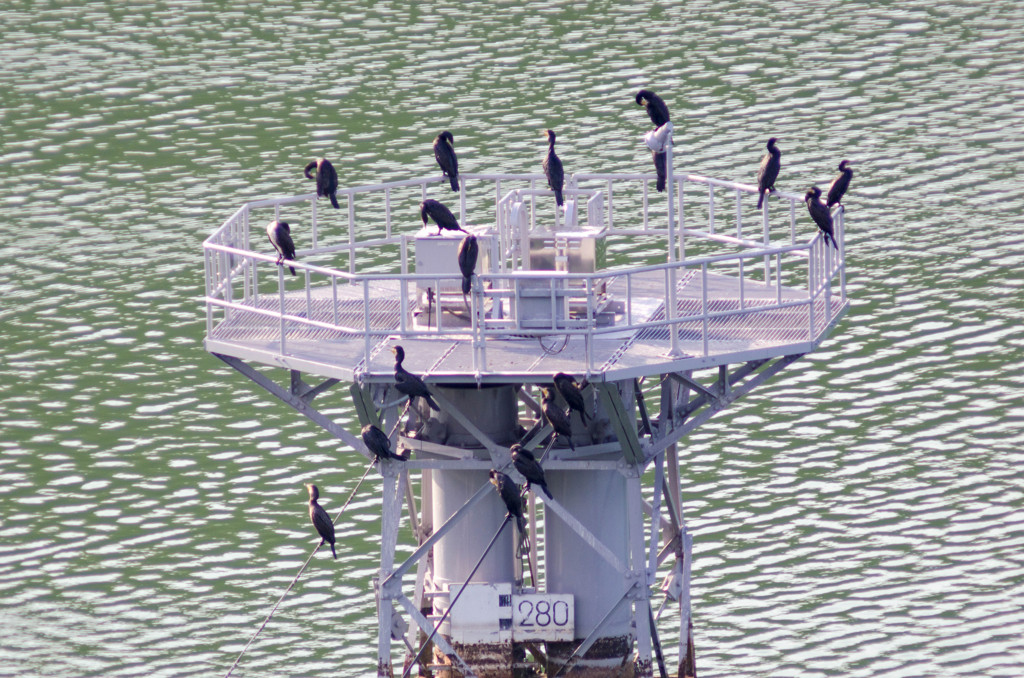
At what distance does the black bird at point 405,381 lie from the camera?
29.0 metres

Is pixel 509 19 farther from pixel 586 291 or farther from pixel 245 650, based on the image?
pixel 586 291

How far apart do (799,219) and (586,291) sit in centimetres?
2904

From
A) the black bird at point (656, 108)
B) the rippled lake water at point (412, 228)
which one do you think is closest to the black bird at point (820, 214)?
the black bird at point (656, 108)

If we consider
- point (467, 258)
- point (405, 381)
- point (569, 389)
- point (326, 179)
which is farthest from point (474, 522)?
point (326, 179)

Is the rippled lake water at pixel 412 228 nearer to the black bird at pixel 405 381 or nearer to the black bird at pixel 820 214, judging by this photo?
the black bird at pixel 820 214

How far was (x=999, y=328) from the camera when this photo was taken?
166ft

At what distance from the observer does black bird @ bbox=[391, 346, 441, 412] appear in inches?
1142

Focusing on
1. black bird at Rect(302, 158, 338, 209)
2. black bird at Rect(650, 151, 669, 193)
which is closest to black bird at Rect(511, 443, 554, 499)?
black bird at Rect(650, 151, 669, 193)

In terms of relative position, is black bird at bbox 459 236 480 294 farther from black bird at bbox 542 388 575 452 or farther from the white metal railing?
black bird at bbox 542 388 575 452

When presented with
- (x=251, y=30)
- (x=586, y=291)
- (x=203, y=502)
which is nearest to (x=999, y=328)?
(x=203, y=502)

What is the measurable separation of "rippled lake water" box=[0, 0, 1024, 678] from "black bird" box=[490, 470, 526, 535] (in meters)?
7.64

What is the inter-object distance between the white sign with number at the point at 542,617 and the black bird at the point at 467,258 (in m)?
5.49

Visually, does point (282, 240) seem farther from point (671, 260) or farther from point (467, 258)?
point (671, 260)

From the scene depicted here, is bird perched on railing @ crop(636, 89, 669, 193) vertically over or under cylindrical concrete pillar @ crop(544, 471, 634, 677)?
over
